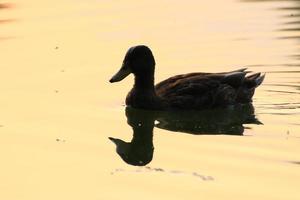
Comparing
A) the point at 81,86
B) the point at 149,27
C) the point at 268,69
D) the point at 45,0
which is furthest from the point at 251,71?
the point at 45,0

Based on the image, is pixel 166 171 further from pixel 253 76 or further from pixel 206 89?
pixel 253 76

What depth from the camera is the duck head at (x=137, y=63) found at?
1307 centimetres

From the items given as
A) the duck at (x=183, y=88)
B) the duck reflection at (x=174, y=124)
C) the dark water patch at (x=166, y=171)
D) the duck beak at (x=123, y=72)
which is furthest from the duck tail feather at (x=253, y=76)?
the dark water patch at (x=166, y=171)

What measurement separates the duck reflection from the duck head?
528 mm

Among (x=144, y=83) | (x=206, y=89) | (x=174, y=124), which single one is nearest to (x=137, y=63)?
(x=144, y=83)

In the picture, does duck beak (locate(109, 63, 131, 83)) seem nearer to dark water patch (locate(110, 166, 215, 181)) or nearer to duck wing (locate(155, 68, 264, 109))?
duck wing (locate(155, 68, 264, 109))

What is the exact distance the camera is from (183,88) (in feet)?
42.0

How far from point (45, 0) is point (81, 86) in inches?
339

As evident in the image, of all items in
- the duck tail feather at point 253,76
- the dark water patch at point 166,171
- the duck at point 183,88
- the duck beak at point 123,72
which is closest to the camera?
the dark water patch at point 166,171

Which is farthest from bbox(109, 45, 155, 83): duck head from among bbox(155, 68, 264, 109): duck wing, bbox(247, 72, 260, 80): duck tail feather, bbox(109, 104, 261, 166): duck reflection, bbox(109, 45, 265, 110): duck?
bbox(247, 72, 260, 80): duck tail feather

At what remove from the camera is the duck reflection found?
10.8m

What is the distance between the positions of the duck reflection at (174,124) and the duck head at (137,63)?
1.73 ft

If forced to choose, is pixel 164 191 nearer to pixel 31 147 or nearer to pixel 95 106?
pixel 31 147

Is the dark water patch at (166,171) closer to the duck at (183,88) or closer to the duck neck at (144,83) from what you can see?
the duck at (183,88)
